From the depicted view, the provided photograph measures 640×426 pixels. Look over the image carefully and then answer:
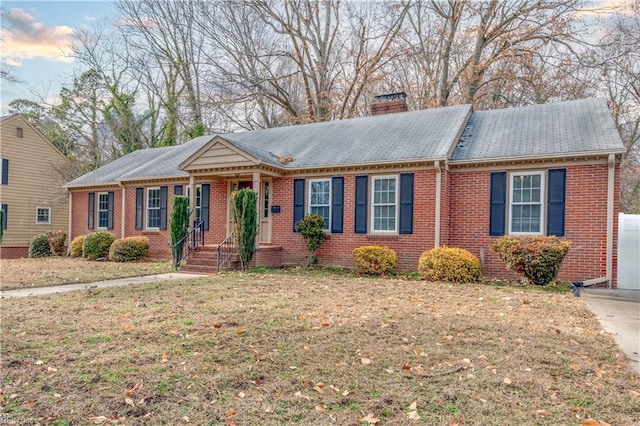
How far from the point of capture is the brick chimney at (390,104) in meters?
17.0

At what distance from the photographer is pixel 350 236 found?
12.6 metres

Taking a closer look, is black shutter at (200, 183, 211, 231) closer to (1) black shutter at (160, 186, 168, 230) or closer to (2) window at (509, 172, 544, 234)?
(1) black shutter at (160, 186, 168, 230)

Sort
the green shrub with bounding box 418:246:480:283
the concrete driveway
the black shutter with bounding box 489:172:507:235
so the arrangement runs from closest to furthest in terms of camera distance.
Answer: the concrete driveway
the green shrub with bounding box 418:246:480:283
the black shutter with bounding box 489:172:507:235

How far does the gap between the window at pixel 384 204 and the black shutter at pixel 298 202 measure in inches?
91.1

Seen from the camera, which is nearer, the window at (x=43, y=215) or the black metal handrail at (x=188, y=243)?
the black metal handrail at (x=188, y=243)

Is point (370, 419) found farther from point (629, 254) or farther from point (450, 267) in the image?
point (629, 254)

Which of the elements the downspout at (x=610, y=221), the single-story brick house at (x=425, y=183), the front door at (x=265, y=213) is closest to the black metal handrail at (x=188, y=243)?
the single-story brick house at (x=425, y=183)

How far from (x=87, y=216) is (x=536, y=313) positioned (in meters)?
18.0

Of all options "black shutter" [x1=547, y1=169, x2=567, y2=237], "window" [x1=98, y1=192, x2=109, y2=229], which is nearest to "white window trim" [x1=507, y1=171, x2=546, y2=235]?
"black shutter" [x1=547, y1=169, x2=567, y2=237]

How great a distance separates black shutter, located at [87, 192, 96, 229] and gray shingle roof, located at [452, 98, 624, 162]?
15.0 meters

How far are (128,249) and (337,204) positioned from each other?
26.5ft

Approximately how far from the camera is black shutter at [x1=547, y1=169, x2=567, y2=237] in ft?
Result: 34.0

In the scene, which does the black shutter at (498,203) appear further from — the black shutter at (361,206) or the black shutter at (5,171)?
the black shutter at (5,171)

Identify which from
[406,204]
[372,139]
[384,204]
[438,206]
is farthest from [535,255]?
[372,139]
